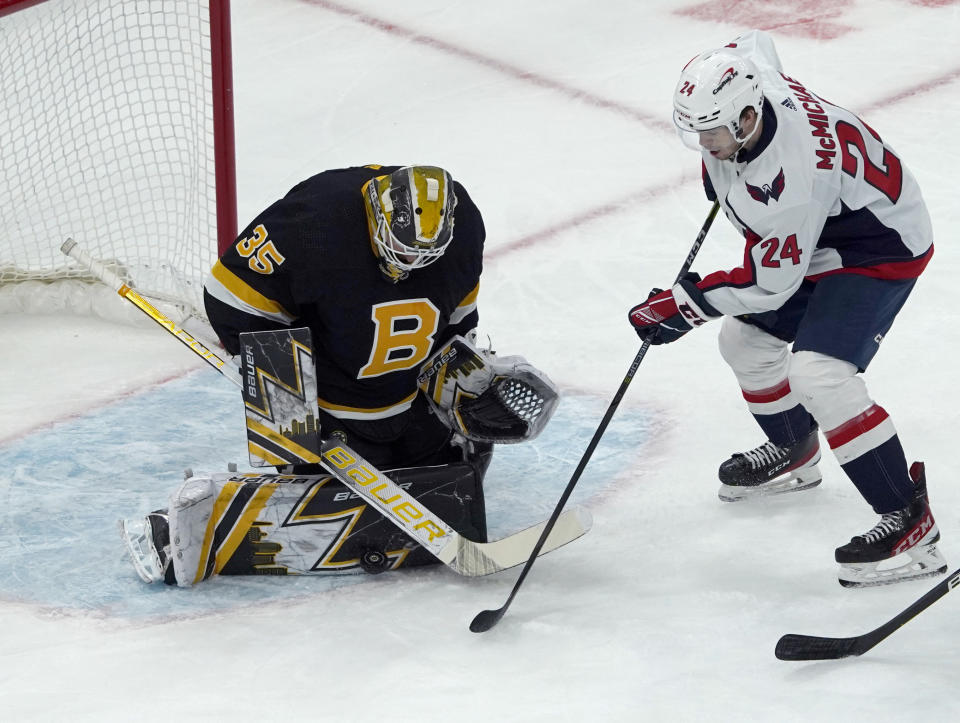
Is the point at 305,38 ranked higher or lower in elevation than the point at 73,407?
higher

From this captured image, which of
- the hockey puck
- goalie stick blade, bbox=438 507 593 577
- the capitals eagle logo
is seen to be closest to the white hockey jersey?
the capitals eagle logo

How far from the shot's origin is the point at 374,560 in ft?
9.81

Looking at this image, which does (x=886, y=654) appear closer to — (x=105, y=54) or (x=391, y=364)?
(x=391, y=364)

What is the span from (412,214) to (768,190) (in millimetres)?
677

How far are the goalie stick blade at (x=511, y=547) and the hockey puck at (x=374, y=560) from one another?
0.50 feet

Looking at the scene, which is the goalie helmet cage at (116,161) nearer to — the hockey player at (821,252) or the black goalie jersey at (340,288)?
the black goalie jersey at (340,288)

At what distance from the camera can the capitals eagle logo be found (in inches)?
103

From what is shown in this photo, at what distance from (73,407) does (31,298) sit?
62 centimetres

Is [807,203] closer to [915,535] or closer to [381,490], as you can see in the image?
[915,535]

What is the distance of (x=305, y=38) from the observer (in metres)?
6.23

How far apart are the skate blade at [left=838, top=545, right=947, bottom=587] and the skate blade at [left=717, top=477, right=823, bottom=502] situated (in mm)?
452

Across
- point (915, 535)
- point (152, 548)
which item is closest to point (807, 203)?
point (915, 535)

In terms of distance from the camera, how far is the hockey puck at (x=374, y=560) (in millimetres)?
2990

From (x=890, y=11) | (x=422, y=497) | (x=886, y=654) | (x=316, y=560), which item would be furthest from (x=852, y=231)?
(x=890, y=11)
